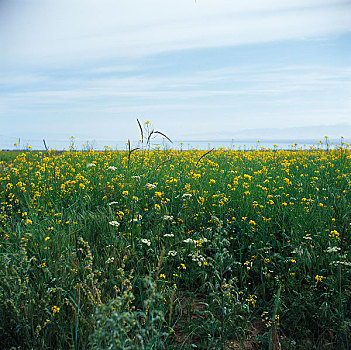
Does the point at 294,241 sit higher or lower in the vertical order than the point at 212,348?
higher

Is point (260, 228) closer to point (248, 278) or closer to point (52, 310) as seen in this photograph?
point (248, 278)

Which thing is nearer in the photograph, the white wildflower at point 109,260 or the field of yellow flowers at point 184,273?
the field of yellow flowers at point 184,273

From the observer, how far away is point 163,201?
4395mm

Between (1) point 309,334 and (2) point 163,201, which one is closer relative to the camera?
(1) point 309,334

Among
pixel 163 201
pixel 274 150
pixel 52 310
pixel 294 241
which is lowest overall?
pixel 52 310

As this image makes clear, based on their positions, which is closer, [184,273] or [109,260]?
[109,260]

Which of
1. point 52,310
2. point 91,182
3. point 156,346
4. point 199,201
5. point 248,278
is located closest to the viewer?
point 156,346

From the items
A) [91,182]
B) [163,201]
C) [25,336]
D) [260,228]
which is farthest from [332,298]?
[91,182]

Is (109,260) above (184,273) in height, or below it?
above

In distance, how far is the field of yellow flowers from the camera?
2.43 m

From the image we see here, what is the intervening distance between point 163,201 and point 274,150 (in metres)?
7.28

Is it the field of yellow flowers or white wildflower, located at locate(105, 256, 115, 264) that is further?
white wildflower, located at locate(105, 256, 115, 264)

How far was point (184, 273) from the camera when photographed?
3338 mm

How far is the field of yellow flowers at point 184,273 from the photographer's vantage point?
7.98 feet
